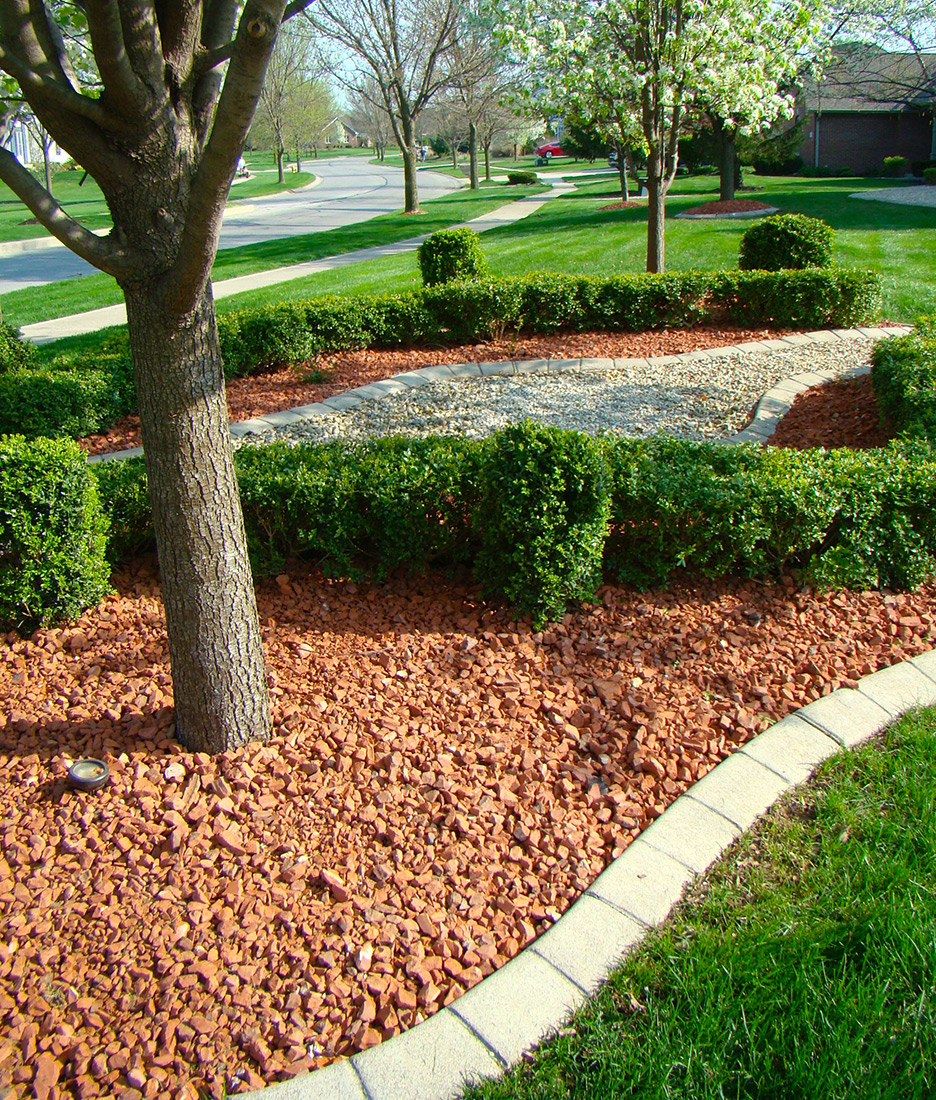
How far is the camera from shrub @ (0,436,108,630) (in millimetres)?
3691

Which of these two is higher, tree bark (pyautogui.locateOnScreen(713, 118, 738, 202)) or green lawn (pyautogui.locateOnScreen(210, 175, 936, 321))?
tree bark (pyautogui.locateOnScreen(713, 118, 738, 202))

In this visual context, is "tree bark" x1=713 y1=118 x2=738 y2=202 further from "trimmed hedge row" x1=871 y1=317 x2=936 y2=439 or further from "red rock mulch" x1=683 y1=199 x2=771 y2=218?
"trimmed hedge row" x1=871 y1=317 x2=936 y2=439

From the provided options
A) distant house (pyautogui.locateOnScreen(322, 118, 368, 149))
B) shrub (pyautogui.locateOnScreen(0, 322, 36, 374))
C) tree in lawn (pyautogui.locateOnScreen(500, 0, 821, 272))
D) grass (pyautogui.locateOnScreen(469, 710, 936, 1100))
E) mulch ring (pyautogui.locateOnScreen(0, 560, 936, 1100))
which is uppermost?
distant house (pyautogui.locateOnScreen(322, 118, 368, 149))

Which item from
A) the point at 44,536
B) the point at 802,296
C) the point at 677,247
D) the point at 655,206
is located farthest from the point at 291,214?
the point at 44,536

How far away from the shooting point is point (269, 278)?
15.2m

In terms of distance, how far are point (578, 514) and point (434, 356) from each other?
18.0 feet

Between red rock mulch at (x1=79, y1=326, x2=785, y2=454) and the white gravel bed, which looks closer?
the white gravel bed

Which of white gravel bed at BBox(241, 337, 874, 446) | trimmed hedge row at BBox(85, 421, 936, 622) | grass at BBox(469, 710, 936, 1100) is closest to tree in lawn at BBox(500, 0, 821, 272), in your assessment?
white gravel bed at BBox(241, 337, 874, 446)

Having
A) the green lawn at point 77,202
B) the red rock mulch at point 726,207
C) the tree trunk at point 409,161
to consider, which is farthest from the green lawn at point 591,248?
the green lawn at point 77,202

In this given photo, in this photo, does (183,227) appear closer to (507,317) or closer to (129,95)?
(129,95)

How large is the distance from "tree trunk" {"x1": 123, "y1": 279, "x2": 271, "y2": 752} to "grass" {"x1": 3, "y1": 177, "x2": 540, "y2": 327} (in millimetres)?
10545

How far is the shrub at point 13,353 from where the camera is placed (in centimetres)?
790

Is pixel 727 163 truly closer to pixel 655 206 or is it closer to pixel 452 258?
pixel 655 206

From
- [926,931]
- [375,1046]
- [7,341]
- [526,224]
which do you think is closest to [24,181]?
[375,1046]
